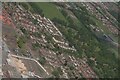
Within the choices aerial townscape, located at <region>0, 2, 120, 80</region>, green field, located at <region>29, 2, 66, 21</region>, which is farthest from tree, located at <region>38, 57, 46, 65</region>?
green field, located at <region>29, 2, 66, 21</region>

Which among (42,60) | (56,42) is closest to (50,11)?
(56,42)

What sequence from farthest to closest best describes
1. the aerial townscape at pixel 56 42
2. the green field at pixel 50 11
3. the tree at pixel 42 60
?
1. the green field at pixel 50 11
2. the tree at pixel 42 60
3. the aerial townscape at pixel 56 42

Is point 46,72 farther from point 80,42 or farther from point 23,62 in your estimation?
point 80,42

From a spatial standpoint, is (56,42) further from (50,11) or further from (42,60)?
(50,11)

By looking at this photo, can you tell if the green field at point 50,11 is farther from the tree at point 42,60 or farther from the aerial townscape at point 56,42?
the tree at point 42,60

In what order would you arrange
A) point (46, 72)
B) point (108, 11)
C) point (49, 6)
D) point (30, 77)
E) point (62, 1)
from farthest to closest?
point (108, 11) → point (62, 1) → point (49, 6) → point (46, 72) → point (30, 77)

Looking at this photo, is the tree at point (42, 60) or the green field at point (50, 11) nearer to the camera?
the tree at point (42, 60)

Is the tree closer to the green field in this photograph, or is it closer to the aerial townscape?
the aerial townscape

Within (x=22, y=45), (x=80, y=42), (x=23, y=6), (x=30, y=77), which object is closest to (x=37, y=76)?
(x=30, y=77)

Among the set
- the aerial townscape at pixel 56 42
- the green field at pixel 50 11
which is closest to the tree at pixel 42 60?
the aerial townscape at pixel 56 42
